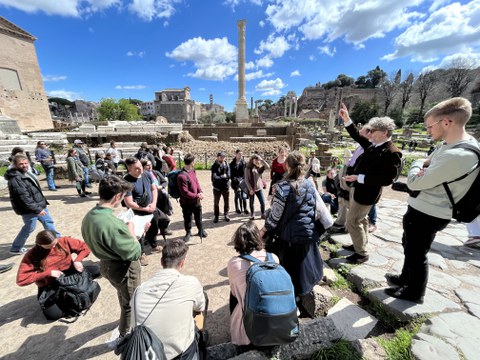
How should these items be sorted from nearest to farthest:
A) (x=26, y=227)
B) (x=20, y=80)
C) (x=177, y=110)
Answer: (x=26, y=227)
(x=20, y=80)
(x=177, y=110)

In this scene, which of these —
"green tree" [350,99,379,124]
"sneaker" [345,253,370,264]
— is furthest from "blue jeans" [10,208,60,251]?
"green tree" [350,99,379,124]

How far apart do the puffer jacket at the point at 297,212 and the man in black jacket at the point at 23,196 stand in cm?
462

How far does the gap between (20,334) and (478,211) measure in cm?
512

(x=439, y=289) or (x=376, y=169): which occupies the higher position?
(x=376, y=169)

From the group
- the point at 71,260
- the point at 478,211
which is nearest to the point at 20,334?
the point at 71,260

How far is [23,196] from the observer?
151 inches

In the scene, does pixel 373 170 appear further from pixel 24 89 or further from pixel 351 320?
pixel 24 89

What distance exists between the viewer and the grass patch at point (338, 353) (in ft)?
6.16

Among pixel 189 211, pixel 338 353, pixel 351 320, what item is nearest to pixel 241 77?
pixel 189 211

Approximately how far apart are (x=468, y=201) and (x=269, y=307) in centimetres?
198

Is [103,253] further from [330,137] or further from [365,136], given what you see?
[330,137]

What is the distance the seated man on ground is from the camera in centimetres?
153

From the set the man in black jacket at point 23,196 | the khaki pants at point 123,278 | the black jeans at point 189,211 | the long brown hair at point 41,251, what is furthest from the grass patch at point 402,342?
the man in black jacket at point 23,196

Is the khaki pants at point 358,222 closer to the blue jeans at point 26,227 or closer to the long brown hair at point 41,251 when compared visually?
the long brown hair at point 41,251
